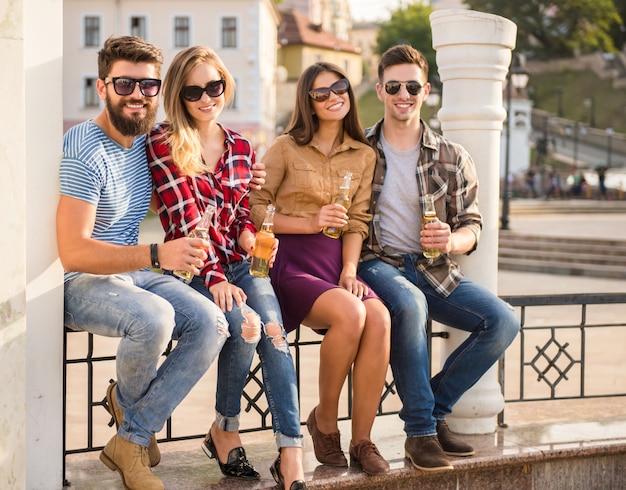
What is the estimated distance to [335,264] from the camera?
4.22 m

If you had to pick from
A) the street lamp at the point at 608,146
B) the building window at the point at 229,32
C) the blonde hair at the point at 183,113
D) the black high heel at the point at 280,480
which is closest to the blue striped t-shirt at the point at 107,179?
the blonde hair at the point at 183,113

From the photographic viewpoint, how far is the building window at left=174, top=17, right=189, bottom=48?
42219 mm

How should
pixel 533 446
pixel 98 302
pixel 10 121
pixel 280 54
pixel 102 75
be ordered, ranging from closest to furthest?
pixel 10 121, pixel 98 302, pixel 102 75, pixel 533 446, pixel 280 54

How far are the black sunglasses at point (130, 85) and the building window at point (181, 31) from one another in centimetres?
3992

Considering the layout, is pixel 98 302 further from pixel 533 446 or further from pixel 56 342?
pixel 533 446

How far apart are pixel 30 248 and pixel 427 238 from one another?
1.78 m

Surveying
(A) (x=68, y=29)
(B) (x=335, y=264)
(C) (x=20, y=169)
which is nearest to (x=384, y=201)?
(B) (x=335, y=264)

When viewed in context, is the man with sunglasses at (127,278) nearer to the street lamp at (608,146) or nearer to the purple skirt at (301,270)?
the purple skirt at (301,270)

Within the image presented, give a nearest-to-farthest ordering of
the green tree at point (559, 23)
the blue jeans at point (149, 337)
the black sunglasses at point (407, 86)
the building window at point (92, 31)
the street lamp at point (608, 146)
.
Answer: the blue jeans at point (149, 337), the black sunglasses at point (407, 86), the building window at point (92, 31), the street lamp at point (608, 146), the green tree at point (559, 23)

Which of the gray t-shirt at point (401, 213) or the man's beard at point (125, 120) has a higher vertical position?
the man's beard at point (125, 120)

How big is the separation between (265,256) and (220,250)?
0.24 m

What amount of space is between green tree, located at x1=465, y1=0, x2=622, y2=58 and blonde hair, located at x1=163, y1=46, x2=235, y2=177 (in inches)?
2272

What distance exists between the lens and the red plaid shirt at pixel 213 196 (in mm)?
3865

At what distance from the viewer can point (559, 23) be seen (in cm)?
6638
